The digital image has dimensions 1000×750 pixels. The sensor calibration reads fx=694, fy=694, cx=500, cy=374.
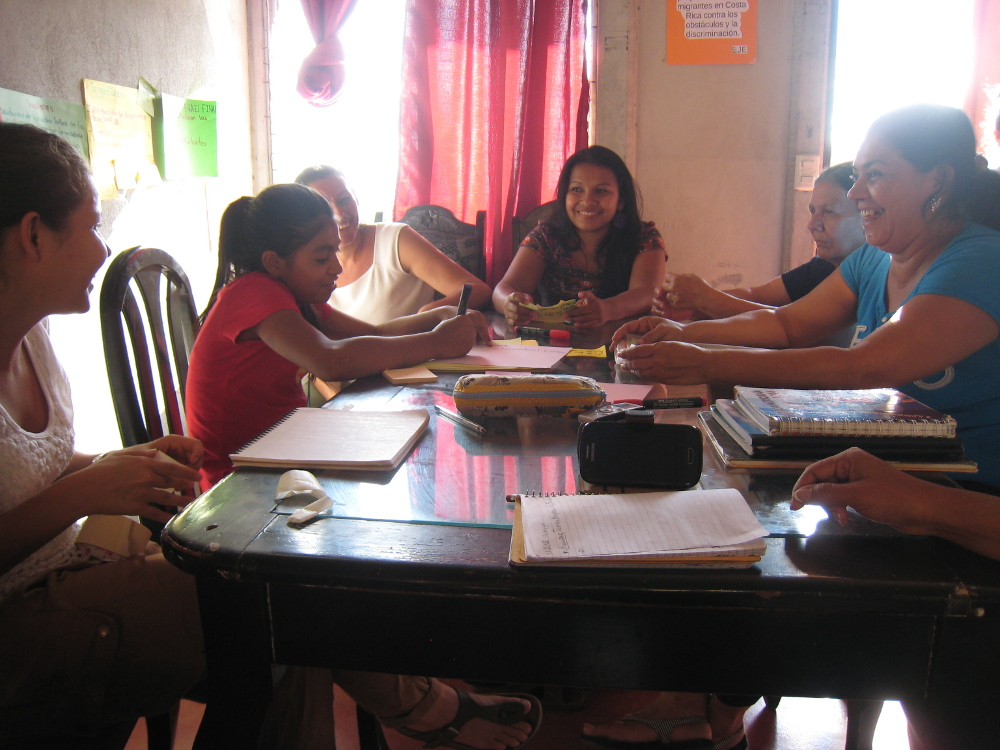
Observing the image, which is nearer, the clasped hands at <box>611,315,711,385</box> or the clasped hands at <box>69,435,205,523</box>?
the clasped hands at <box>69,435,205,523</box>

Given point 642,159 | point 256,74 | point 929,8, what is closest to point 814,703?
point 642,159

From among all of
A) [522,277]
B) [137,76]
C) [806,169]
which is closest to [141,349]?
[137,76]

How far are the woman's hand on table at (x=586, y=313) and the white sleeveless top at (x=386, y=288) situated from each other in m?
0.61

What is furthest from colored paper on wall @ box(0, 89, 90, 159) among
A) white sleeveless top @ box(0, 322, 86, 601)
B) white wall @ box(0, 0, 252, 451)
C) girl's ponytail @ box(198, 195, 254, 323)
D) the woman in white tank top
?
white sleeveless top @ box(0, 322, 86, 601)

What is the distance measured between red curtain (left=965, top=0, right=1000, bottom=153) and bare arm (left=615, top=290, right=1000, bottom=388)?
244 cm

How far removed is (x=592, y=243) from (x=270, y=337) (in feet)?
5.19

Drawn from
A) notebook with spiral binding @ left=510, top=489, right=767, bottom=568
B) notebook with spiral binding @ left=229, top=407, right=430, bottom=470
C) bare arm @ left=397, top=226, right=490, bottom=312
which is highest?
bare arm @ left=397, top=226, right=490, bottom=312

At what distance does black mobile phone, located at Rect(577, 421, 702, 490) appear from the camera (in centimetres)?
74

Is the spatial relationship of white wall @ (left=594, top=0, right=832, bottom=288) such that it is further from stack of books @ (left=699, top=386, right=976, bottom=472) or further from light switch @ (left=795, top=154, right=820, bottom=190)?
stack of books @ (left=699, top=386, right=976, bottom=472)

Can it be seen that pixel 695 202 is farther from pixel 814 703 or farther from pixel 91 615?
pixel 91 615

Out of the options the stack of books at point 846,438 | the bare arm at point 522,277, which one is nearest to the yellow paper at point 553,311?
the bare arm at point 522,277

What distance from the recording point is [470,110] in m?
3.19

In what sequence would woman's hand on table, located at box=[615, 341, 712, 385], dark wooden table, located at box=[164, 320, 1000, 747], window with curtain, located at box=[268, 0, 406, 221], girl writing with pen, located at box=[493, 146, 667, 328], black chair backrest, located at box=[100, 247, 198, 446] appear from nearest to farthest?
dark wooden table, located at box=[164, 320, 1000, 747] < black chair backrest, located at box=[100, 247, 198, 446] < woman's hand on table, located at box=[615, 341, 712, 385] < girl writing with pen, located at box=[493, 146, 667, 328] < window with curtain, located at box=[268, 0, 406, 221]

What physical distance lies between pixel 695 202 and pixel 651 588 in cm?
294
